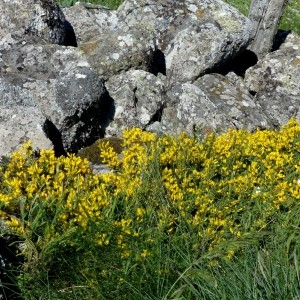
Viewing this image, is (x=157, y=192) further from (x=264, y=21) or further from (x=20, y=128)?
(x=264, y=21)

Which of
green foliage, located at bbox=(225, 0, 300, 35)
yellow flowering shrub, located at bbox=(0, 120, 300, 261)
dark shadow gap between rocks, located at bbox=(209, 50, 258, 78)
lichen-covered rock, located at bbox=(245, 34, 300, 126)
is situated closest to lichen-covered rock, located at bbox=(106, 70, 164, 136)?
dark shadow gap between rocks, located at bbox=(209, 50, 258, 78)

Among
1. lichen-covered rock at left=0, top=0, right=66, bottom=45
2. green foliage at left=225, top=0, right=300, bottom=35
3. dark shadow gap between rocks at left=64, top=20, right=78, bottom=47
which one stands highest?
lichen-covered rock at left=0, top=0, right=66, bottom=45

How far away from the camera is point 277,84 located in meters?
9.68

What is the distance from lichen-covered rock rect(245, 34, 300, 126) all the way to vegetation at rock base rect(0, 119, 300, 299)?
256 cm

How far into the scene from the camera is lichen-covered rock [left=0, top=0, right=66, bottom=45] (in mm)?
8930

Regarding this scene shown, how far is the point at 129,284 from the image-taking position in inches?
165

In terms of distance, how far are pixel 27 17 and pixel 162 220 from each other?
4.91 metres

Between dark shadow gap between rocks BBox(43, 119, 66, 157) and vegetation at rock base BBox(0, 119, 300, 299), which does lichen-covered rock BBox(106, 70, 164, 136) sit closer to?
dark shadow gap between rocks BBox(43, 119, 66, 157)

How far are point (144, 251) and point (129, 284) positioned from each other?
1.42ft

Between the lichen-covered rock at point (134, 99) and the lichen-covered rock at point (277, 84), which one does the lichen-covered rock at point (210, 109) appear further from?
the lichen-covered rock at point (277, 84)

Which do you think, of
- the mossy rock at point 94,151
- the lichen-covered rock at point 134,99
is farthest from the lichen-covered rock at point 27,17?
the mossy rock at point 94,151

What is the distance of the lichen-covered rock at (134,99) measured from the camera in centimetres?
843

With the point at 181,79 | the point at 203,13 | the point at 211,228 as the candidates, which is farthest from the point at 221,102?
the point at 211,228

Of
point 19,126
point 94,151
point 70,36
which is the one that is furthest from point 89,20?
point 19,126
